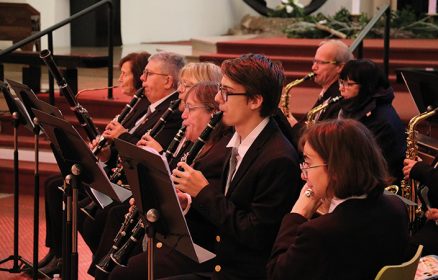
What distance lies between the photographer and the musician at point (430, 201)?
14.5 ft

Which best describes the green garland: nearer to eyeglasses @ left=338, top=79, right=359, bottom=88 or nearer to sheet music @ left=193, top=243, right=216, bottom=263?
eyeglasses @ left=338, top=79, right=359, bottom=88

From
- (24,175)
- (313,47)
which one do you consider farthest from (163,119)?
(313,47)

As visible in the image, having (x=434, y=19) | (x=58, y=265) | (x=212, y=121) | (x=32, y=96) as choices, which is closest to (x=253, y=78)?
(x=212, y=121)

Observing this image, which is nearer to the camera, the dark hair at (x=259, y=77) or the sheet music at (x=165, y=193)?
the sheet music at (x=165, y=193)

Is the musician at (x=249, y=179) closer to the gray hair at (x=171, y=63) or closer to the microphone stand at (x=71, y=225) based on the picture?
the microphone stand at (x=71, y=225)

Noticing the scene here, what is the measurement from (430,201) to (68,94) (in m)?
2.22

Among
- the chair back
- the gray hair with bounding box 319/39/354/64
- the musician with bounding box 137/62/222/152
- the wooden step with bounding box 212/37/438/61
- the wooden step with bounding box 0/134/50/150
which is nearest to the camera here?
the chair back

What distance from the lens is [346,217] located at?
2977mm

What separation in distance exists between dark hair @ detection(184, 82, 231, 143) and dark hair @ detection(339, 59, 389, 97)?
137 cm

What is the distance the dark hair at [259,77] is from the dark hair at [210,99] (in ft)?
1.41

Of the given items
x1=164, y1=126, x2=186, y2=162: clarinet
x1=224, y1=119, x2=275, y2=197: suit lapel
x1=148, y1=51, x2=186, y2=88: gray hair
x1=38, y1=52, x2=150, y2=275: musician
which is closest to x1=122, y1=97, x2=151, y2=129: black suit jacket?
x1=38, y1=52, x2=150, y2=275: musician

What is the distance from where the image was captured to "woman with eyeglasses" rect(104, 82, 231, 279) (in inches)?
159

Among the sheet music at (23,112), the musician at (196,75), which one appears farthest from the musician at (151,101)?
the musician at (196,75)

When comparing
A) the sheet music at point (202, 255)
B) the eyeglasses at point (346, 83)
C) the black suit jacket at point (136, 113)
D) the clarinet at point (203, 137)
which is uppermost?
the eyeglasses at point (346, 83)
